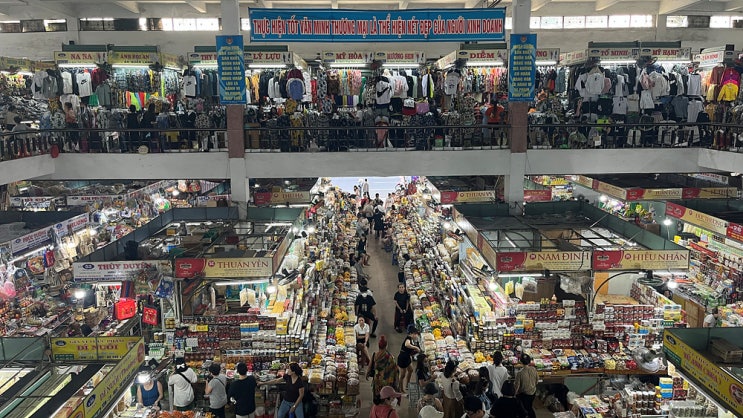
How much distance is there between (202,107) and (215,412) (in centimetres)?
1033

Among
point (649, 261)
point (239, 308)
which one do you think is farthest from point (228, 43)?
point (649, 261)

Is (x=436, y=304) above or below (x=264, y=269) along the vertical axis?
below

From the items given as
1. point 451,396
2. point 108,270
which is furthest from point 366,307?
point 108,270

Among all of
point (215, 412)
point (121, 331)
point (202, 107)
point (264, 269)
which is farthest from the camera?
point (202, 107)

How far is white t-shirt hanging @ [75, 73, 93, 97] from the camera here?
15.0m

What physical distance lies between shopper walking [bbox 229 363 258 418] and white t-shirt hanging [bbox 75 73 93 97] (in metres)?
10.6

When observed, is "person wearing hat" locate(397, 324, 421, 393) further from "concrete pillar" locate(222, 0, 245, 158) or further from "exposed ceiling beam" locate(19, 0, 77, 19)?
"exposed ceiling beam" locate(19, 0, 77, 19)

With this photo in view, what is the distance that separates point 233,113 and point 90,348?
8.22 metres

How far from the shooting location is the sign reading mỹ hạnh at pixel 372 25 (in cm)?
1259

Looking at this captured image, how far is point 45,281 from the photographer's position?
12.8 meters

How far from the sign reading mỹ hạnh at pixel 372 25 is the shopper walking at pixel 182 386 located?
762 cm

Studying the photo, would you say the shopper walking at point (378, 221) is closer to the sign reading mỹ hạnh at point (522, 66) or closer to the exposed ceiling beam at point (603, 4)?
the sign reading mỹ hạnh at point (522, 66)

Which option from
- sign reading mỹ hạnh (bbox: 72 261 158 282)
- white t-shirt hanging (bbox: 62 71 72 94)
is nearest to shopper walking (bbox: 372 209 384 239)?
white t-shirt hanging (bbox: 62 71 72 94)

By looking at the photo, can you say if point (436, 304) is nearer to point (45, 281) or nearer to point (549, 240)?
point (549, 240)
